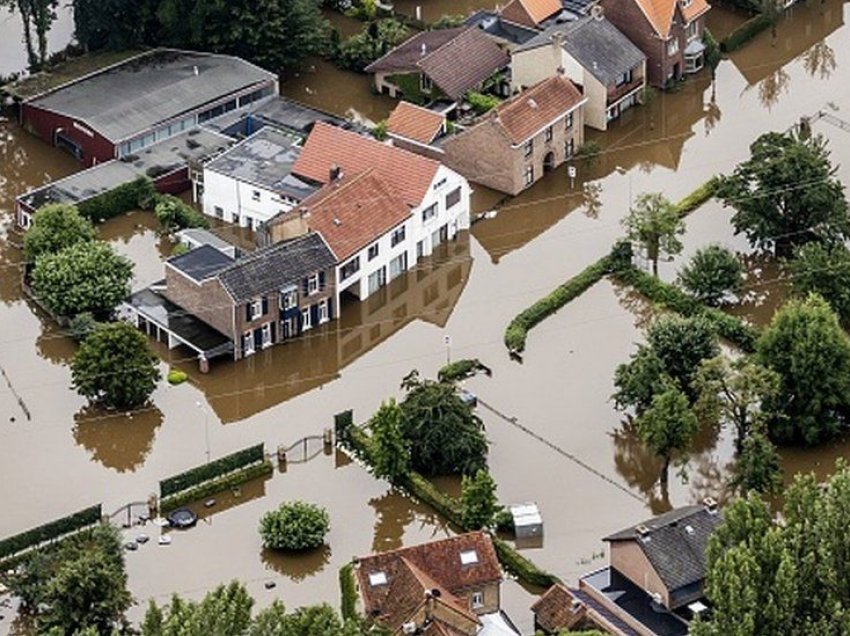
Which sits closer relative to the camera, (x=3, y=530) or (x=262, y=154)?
(x=3, y=530)

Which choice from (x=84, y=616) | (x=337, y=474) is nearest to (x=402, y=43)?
(x=337, y=474)

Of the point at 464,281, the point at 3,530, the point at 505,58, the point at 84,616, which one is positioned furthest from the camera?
the point at 505,58

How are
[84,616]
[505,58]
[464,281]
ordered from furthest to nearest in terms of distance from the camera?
[505,58] → [464,281] → [84,616]

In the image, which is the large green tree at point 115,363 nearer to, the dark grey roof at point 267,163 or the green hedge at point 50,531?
the green hedge at point 50,531

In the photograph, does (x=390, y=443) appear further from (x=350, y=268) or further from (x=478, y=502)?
(x=350, y=268)

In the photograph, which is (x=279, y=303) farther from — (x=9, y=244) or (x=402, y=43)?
(x=402, y=43)
